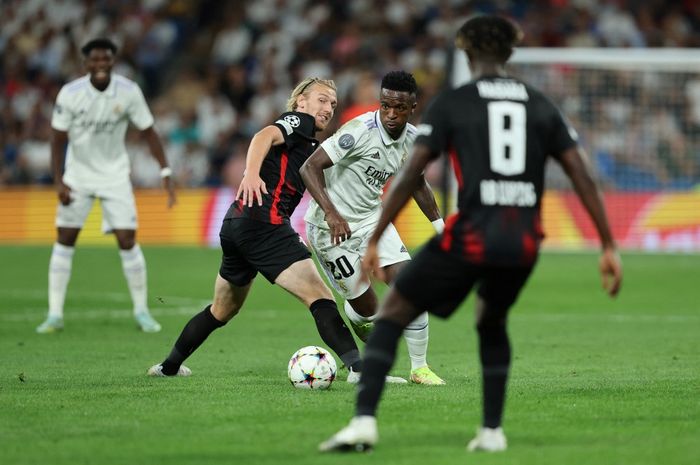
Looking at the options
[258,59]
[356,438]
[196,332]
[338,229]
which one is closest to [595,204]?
[356,438]

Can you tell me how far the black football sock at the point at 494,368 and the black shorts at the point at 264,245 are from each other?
2.61 metres

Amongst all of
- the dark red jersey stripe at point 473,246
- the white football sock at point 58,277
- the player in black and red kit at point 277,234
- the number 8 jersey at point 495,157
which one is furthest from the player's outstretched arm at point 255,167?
the white football sock at point 58,277

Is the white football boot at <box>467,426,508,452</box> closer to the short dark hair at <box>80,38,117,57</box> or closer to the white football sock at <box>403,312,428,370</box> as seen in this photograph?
the white football sock at <box>403,312,428,370</box>

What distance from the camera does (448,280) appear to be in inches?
240

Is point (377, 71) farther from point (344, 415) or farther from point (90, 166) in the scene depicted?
point (344, 415)

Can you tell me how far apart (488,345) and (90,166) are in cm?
807

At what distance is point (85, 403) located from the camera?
7.84m

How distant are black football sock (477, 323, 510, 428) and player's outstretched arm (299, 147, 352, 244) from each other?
2.11 m

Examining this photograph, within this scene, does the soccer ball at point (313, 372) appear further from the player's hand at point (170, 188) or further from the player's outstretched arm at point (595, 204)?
the player's hand at point (170, 188)

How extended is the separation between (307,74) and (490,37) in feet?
71.1

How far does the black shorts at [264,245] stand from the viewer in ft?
28.5

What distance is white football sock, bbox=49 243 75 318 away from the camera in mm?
13289

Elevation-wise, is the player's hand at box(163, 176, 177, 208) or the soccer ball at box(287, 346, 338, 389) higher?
A: the player's hand at box(163, 176, 177, 208)

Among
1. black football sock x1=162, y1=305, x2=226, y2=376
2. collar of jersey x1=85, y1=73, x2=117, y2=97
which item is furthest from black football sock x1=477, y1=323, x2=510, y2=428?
collar of jersey x1=85, y1=73, x2=117, y2=97
